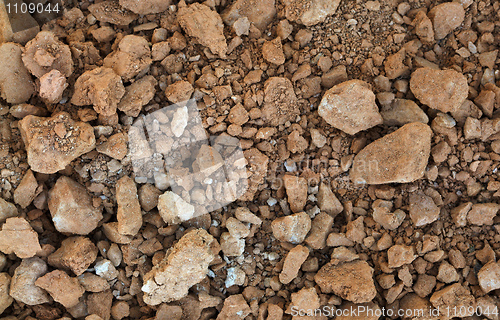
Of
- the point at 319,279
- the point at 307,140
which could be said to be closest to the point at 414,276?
the point at 319,279

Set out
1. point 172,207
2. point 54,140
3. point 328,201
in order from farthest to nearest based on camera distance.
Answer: point 328,201, point 172,207, point 54,140

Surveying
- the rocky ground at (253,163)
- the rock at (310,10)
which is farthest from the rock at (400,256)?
the rock at (310,10)

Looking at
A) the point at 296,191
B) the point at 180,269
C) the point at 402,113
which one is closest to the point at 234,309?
the point at 180,269

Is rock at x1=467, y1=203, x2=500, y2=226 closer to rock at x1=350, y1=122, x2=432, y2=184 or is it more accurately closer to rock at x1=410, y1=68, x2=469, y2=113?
rock at x1=350, y1=122, x2=432, y2=184

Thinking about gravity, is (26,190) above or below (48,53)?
below

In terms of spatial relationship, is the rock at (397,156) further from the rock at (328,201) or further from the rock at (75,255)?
the rock at (75,255)

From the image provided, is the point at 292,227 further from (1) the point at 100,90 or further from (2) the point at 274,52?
(1) the point at 100,90
